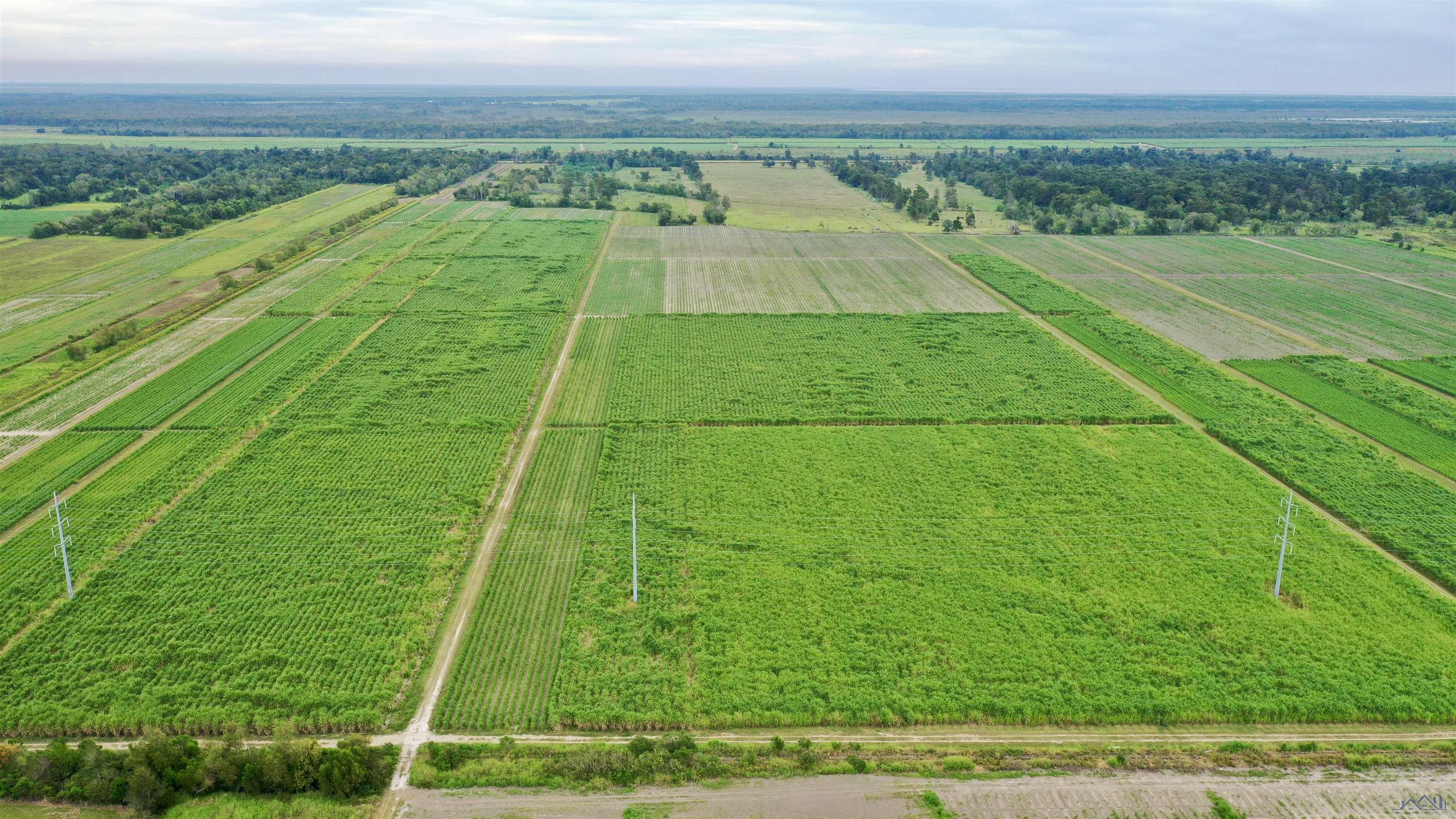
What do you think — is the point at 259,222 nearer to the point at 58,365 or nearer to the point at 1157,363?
the point at 58,365

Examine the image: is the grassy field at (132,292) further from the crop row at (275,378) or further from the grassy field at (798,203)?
the grassy field at (798,203)

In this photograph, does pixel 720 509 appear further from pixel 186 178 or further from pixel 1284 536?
pixel 186 178

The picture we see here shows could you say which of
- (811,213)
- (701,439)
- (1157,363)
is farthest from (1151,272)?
(701,439)

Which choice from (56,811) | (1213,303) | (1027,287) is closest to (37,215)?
(56,811)

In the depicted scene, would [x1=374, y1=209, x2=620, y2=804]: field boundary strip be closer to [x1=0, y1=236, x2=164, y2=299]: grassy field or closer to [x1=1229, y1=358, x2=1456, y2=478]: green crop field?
[x1=1229, y1=358, x2=1456, y2=478]: green crop field

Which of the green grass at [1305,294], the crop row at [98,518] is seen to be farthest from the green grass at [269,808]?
the green grass at [1305,294]

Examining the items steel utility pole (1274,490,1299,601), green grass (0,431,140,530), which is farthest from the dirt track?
green grass (0,431,140,530)

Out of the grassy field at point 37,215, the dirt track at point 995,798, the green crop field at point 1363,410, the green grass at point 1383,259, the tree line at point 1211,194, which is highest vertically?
the tree line at point 1211,194
